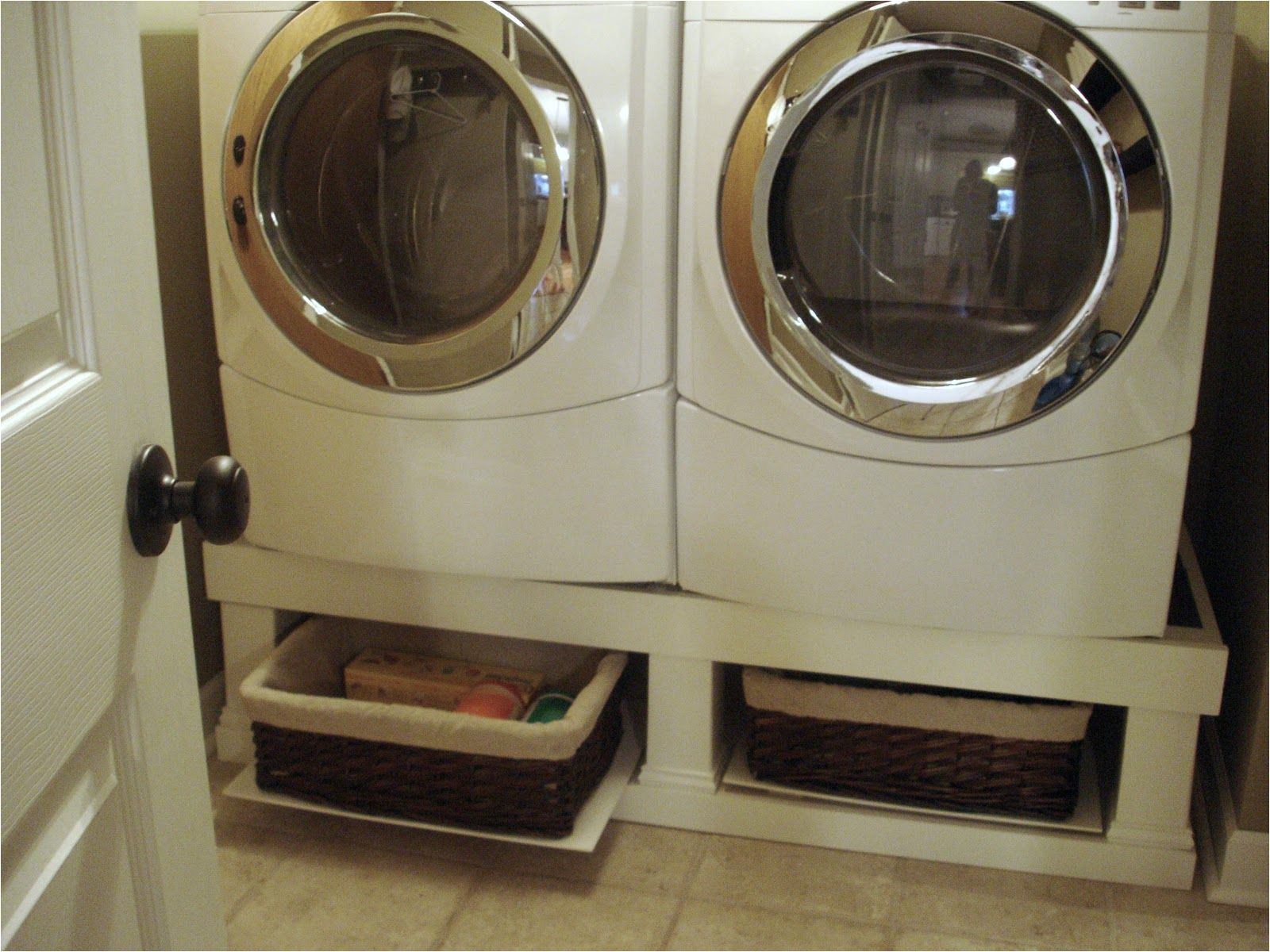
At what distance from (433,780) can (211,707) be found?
0.45 m

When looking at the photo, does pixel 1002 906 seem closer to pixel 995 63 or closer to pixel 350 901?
pixel 350 901

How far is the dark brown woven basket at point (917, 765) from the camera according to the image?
4.57 feet

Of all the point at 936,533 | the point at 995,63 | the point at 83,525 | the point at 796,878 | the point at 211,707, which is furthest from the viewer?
the point at 211,707

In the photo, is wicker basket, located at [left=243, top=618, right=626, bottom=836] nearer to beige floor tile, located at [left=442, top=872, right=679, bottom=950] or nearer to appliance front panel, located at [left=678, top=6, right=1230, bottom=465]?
beige floor tile, located at [left=442, top=872, right=679, bottom=950]

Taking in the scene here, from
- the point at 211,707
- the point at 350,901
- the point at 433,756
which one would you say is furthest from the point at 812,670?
the point at 211,707

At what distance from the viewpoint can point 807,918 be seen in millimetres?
1327

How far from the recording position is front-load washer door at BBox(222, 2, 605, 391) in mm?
1258

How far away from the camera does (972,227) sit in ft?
3.94

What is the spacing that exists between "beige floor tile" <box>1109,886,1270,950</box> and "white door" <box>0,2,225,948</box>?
1.05 m

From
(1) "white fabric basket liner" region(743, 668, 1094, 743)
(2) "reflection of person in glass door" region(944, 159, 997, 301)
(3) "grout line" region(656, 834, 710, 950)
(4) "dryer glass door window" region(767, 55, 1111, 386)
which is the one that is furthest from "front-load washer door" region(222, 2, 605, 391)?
(3) "grout line" region(656, 834, 710, 950)

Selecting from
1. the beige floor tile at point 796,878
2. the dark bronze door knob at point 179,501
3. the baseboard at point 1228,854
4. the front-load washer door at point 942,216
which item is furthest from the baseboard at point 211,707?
the baseboard at point 1228,854

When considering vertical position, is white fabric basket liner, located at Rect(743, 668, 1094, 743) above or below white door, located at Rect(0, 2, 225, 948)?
below

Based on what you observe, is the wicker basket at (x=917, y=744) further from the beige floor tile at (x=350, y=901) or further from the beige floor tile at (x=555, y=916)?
the beige floor tile at (x=350, y=901)

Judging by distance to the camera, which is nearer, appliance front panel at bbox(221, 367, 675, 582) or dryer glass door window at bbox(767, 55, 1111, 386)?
dryer glass door window at bbox(767, 55, 1111, 386)
